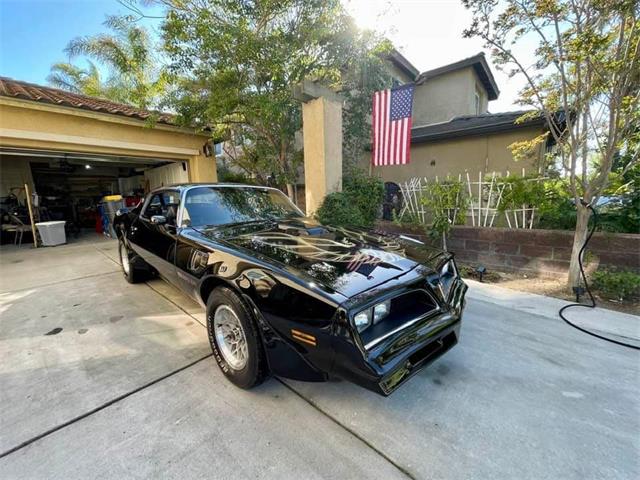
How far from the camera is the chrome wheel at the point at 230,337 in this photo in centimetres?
193

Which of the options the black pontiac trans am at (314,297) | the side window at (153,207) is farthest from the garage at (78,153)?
the black pontiac trans am at (314,297)

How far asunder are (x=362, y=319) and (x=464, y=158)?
7.79 meters

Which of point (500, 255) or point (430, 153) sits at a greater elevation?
point (430, 153)

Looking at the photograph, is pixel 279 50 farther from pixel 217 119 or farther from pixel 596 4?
pixel 596 4

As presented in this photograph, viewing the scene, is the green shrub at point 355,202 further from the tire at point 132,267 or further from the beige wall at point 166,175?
the beige wall at point 166,175

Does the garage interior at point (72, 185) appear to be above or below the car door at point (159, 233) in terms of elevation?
above

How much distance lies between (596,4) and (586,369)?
3679 millimetres

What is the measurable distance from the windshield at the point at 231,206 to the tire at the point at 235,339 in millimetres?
957

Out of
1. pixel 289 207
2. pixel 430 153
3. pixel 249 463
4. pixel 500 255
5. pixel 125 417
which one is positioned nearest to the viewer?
pixel 249 463

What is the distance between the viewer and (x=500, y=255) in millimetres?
4379

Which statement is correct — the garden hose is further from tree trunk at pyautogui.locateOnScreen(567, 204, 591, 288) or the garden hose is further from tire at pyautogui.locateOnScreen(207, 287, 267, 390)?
tire at pyautogui.locateOnScreen(207, 287, 267, 390)

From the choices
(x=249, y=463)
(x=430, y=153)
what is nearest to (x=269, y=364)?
(x=249, y=463)

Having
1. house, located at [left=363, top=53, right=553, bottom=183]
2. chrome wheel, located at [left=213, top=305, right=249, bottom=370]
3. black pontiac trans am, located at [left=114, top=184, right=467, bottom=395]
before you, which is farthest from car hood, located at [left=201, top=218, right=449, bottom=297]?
house, located at [left=363, top=53, right=553, bottom=183]

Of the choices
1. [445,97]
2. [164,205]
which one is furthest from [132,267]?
[445,97]
